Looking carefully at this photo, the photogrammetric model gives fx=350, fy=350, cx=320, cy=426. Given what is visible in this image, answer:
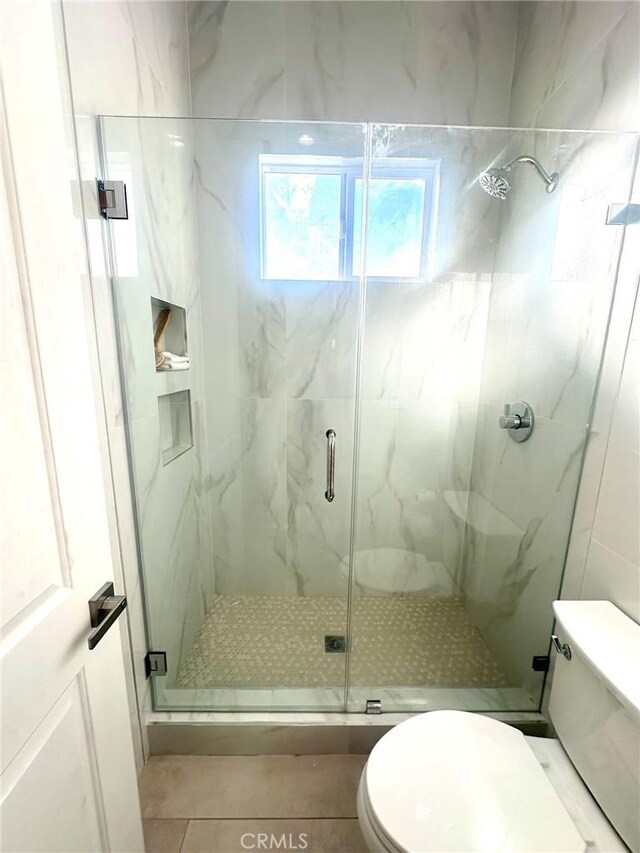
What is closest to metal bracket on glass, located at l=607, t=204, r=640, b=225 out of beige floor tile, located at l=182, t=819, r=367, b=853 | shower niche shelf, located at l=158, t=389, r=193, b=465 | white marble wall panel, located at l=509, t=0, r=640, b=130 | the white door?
white marble wall panel, located at l=509, t=0, r=640, b=130

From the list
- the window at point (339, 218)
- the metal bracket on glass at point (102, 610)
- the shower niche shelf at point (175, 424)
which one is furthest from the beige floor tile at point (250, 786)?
the window at point (339, 218)

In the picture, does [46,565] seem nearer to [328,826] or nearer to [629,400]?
[328,826]

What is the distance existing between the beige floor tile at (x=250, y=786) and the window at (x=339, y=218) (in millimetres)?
1906

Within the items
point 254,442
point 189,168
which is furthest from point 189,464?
point 189,168

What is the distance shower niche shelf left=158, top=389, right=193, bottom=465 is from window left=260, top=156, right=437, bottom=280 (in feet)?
2.30

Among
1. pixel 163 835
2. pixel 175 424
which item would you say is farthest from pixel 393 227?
pixel 163 835

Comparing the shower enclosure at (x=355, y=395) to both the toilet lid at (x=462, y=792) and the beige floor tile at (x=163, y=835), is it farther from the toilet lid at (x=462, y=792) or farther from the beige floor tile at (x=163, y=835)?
the toilet lid at (x=462, y=792)

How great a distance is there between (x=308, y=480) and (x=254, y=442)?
1.13 ft

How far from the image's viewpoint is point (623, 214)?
3.40 feet

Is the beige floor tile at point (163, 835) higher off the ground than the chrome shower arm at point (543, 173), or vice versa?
the chrome shower arm at point (543, 173)

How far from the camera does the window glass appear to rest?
5.11ft

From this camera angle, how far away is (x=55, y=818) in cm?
54

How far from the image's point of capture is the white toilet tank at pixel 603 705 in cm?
70

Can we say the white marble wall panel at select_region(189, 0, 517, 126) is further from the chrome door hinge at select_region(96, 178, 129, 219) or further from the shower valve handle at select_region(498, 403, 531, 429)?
the shower valve handle at select_region(498, 403, 531, 429)
